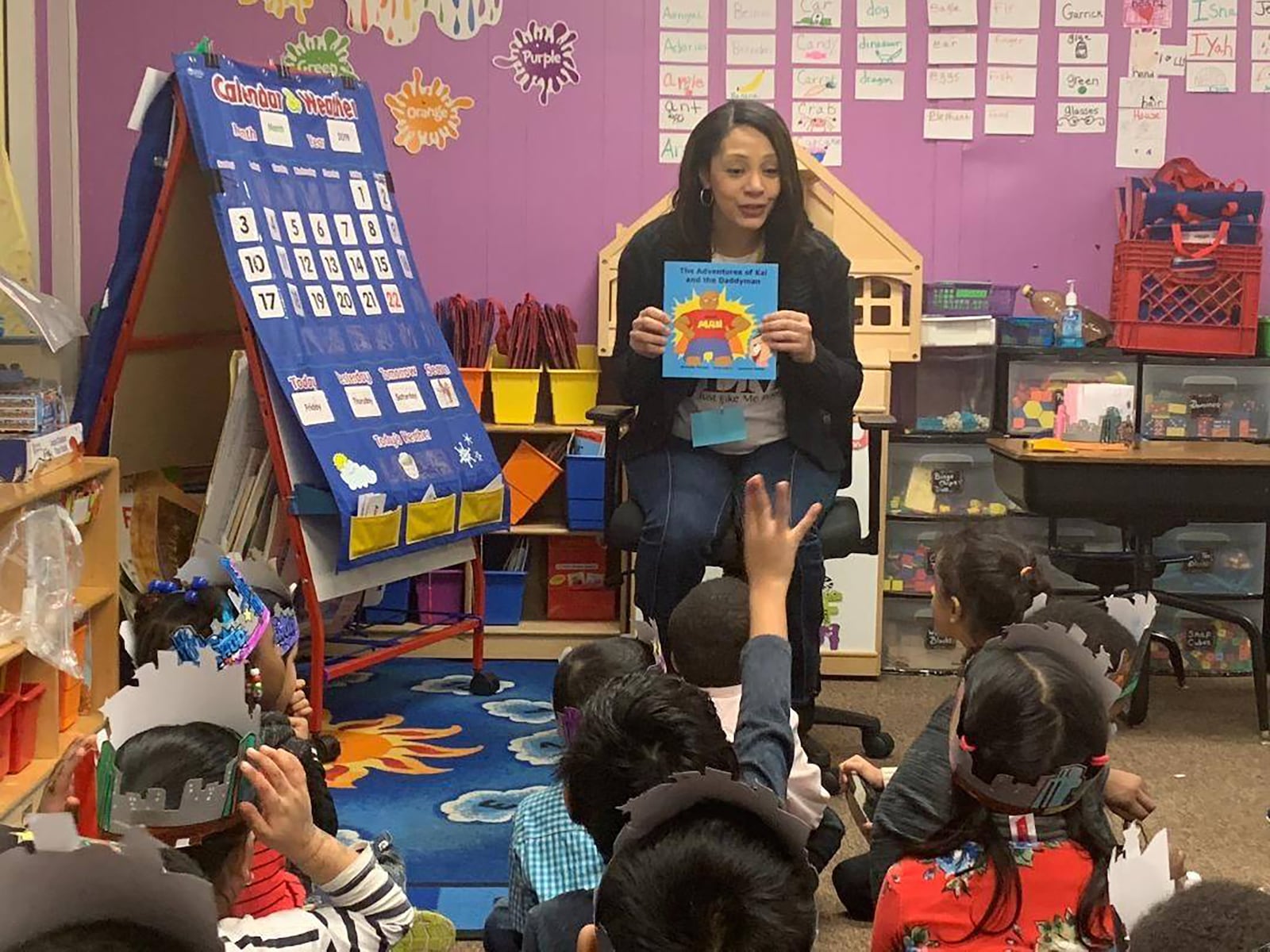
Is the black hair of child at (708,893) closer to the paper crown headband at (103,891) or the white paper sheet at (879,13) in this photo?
the paper crown headband at (103,891)

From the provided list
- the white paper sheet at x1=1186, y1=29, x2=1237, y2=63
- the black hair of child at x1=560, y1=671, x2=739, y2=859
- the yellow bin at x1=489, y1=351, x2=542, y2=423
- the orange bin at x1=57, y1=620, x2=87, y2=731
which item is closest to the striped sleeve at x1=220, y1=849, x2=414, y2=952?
the black hair of child at x1=560, y1=671, x2=739, y2=859

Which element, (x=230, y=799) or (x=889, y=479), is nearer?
(x=230, y=799)

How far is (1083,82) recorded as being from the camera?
432 centimetres

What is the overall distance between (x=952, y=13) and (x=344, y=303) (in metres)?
2.04

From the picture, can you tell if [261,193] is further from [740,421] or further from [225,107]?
[740,421]

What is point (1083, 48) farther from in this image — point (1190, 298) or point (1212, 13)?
point (1190, 298)

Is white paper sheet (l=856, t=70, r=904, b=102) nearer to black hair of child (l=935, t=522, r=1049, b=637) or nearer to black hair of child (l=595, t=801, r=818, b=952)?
black hair of child (l=935, t=522, r=1049, b=637)

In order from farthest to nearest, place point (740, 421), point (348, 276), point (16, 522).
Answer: point (348, 276), point (740, 421), point (16, 522)

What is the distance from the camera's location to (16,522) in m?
2.70

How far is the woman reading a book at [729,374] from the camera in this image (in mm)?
2896

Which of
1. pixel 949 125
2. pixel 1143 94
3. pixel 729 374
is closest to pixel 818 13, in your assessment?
pixel 949 125

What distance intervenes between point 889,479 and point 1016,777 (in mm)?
2787

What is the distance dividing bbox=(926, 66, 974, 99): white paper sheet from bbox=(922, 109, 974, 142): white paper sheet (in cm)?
4

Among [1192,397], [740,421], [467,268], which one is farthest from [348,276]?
[1192,397]
